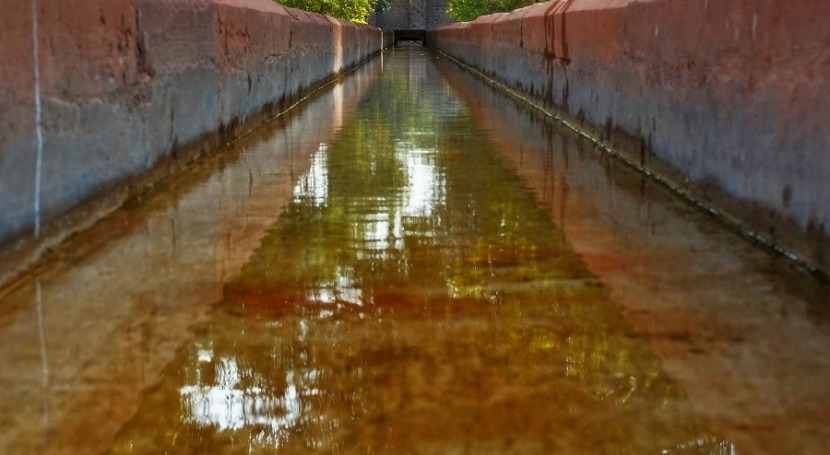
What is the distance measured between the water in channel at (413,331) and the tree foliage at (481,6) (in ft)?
52.0

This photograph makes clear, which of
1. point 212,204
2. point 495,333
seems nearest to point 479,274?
point 495,333

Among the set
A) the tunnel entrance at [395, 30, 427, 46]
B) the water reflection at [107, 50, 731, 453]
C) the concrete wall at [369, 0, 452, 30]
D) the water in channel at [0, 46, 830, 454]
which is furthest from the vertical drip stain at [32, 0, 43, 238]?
the concrete wall at [369, 0, 452, 30]

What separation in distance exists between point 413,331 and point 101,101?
80.7 inches

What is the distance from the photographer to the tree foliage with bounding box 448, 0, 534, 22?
795 inches

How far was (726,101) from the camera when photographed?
363cm

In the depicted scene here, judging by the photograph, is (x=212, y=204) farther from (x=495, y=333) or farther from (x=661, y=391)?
(x=661, y=391)

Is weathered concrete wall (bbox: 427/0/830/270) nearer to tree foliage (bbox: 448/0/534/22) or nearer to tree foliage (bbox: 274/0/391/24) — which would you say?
tree foliage (bbox: 274/0/391/24)

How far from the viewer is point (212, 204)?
13.0 ft

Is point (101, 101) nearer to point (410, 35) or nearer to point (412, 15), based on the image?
point (410, 35)

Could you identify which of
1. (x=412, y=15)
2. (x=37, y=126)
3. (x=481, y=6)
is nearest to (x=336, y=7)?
(x=481, y=6)

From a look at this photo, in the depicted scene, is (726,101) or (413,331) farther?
(726,101)

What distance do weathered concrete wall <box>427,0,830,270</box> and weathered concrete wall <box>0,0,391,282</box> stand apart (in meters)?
2.57

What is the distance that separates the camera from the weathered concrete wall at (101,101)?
9.45ft

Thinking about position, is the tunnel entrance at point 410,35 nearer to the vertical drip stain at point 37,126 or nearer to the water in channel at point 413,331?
the water in channel at point 413,331
